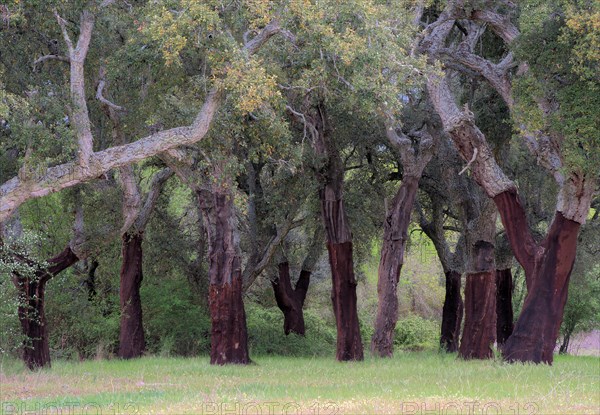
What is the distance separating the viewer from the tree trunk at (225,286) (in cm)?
2175

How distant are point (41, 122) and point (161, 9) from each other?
10.2 ft

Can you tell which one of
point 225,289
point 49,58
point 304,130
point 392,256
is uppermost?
point 49,58

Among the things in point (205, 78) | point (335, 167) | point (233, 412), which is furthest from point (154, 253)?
point (233, 412)

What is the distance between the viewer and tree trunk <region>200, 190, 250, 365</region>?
21.8 metres

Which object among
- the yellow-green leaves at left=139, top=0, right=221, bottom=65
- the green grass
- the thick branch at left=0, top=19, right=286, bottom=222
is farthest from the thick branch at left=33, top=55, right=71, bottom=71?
the green grass

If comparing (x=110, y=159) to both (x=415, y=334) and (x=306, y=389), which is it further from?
(x=415, y=334)

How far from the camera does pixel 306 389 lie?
1465cm

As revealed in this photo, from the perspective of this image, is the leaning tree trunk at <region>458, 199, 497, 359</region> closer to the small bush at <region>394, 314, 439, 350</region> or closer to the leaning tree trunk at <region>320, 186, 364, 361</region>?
the leaning tree trunk at <region>320, 186, 364, 361</region>

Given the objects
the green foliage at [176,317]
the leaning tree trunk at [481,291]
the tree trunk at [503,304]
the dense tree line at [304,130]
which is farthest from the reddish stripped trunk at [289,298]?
the leaning tree trunk at [481,291]

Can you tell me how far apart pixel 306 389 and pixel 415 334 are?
27615mm

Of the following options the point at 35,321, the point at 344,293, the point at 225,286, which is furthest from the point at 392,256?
the point at 35,321

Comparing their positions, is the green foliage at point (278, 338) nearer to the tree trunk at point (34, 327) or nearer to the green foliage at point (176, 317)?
the green foliage at point (176, 317)

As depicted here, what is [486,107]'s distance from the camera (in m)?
23.5

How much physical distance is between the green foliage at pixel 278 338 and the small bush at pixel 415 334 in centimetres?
567
